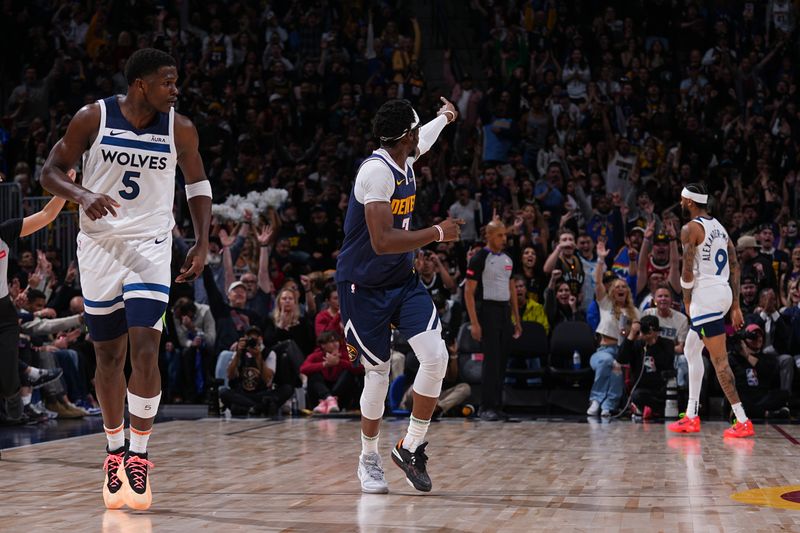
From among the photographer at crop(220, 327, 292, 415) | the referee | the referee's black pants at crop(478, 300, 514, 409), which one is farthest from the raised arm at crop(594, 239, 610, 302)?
the photographer at crop(220, 327, 292, 415)

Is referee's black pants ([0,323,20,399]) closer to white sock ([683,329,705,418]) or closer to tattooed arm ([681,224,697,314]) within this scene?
tattooed arm ([681,224,697,314])

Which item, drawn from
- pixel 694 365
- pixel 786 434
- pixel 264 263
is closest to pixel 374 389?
pixel 694 365

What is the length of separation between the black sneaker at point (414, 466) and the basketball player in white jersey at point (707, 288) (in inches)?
172

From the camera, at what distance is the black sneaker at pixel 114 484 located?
530 cm

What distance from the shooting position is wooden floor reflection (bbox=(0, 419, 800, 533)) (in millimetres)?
4973

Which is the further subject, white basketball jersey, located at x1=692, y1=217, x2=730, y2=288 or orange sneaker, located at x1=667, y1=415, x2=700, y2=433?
orange sneaker, located at x1=667, y1=415, x2=700, y2=433

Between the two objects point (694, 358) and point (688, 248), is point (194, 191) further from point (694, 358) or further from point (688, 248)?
point (694, 358)

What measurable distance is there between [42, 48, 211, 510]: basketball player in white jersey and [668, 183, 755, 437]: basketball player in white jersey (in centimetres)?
547

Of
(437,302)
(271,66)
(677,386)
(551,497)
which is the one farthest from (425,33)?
(551,497)

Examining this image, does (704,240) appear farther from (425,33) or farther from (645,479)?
(425,33)

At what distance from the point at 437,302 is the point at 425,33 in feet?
26.7

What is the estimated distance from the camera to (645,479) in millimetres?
6504

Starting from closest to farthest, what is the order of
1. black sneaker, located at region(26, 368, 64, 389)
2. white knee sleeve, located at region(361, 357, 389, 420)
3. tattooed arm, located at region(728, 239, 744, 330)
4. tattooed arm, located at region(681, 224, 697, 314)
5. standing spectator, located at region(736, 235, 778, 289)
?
white knee sleeve, located at region(361, 357, 389, 420), tattooed arm, located at region(681, 224, 697, 314), tattooed arm, located at region(728, 239, 744, 330), black sneaker, located at region(26, 368, 64, 389), standing spectator, located at region(736, 235, 778, 289)

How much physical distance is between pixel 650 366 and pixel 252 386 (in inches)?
166
